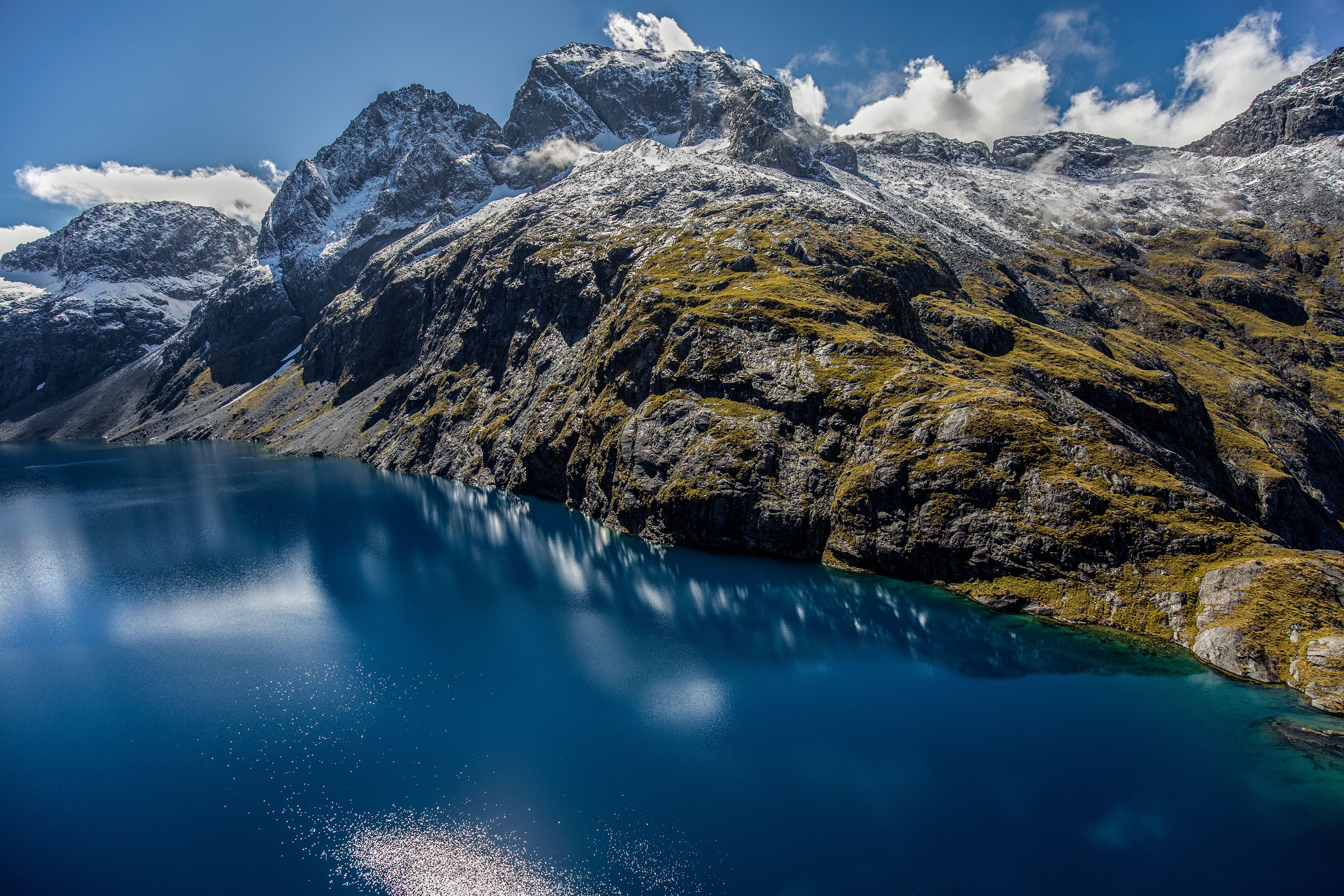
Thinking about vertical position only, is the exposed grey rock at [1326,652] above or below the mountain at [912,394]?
below

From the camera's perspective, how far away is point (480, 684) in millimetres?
35469

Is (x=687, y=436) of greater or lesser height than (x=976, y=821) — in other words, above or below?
above

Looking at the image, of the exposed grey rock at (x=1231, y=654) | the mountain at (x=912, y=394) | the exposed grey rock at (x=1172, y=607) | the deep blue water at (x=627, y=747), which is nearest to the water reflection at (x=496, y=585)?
the deep blue water at (x=627, y=747)

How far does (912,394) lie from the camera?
5953 cm

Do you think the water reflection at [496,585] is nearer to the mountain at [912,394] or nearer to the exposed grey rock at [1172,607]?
the exposed grey rock at [1172,607]

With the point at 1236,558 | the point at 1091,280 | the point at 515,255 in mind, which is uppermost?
the point at 515,255

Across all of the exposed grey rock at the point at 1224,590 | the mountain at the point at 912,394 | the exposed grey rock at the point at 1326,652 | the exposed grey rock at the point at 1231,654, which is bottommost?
the exposed grey rock at the point at 1231,654

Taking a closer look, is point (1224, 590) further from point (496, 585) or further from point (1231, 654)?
point (496, 585)

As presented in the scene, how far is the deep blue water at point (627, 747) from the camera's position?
22.0 meters

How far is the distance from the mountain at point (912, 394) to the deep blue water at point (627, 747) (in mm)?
5917

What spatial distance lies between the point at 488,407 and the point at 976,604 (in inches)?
3783

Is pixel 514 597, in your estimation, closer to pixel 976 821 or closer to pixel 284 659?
pixel 284 659

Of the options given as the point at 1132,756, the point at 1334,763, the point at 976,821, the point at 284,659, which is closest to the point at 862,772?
the point at 976,821

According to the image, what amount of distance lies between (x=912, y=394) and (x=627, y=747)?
45355mm
